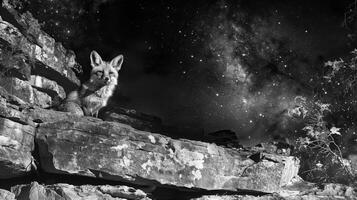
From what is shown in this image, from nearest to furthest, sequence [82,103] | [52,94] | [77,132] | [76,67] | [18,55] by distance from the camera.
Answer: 1. [77,132]
2. [18,55]
3. [82,103]
4. [52,94]
5. [76,67]

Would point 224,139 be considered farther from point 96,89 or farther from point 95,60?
point 95,60

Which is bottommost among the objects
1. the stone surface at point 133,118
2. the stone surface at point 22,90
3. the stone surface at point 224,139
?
the stone surface at point 224,139

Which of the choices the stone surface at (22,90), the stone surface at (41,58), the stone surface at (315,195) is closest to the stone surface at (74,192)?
the stone surface at (315,195)

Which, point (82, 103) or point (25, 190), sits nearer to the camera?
point (25, 190)

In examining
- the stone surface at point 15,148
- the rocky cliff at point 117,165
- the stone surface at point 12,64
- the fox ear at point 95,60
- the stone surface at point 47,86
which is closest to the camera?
the stone surface at point 15,148

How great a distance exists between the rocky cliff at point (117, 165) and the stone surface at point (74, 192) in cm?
2

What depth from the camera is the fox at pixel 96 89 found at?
990cm

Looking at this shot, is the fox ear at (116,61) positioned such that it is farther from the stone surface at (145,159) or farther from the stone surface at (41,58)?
the stone surface at (145,159)

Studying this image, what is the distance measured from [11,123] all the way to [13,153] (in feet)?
1.85

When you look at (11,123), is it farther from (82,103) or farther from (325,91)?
(325,91)

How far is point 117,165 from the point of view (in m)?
7.16

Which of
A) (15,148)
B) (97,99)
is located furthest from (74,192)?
(97,99)

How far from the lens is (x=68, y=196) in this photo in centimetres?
688

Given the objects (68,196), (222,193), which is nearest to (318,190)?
(222,193)
